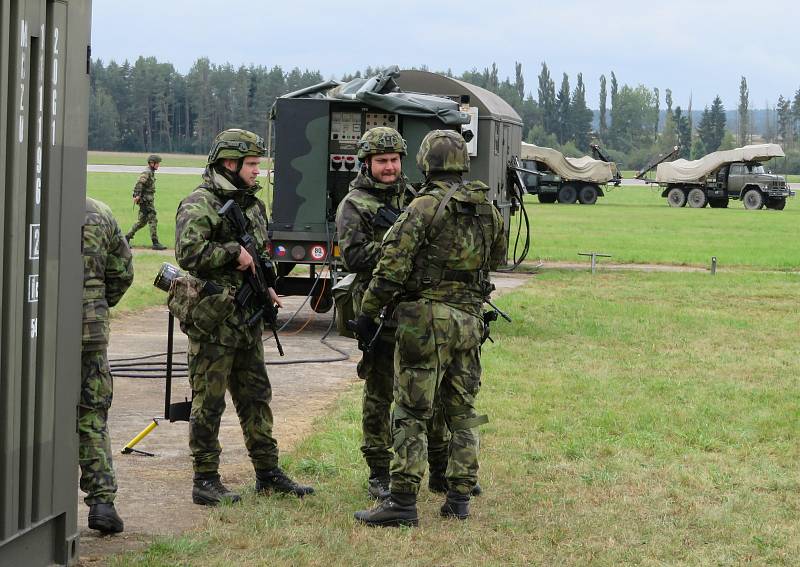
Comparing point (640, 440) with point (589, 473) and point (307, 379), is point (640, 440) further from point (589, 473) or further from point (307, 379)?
point (307, 379)

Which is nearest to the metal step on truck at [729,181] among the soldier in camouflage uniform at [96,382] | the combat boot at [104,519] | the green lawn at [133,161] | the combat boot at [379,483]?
the green lawn at [133,161]

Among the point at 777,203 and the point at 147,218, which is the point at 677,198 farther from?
the point at 147,218

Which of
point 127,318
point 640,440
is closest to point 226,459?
point 640,440

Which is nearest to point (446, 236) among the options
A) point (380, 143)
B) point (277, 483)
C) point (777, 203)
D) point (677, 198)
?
point (380, 143)

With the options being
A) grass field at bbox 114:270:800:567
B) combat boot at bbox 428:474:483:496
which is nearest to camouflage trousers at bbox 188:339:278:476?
grass field at bbox 114:270:800:567

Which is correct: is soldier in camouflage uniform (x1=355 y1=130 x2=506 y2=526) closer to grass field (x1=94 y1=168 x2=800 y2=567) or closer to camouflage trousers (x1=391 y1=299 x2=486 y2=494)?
camouflage trousers (x1=391 y1=299 x2=486 y2=494)

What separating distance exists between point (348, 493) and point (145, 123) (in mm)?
128460

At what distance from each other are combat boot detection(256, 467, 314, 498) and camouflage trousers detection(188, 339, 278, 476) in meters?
0.04

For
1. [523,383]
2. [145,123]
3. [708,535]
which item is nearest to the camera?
[708,535]

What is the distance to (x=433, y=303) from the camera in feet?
21.1

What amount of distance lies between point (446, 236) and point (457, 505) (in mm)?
1415

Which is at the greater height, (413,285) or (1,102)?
(1,102)

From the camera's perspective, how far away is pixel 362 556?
233 inches

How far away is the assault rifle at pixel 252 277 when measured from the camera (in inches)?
257
